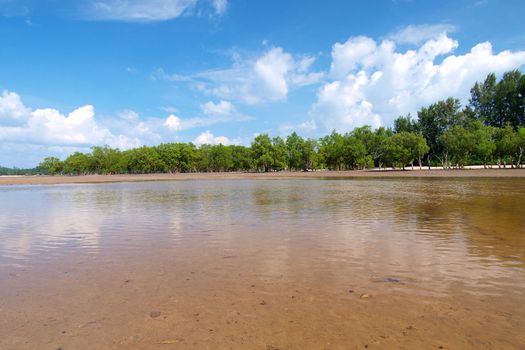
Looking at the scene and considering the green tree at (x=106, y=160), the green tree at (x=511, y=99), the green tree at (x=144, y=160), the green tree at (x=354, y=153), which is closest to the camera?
the green tree at (x=511, y=99)

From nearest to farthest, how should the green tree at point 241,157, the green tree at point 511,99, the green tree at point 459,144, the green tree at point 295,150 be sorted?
the green tree at point 459,144 → the green tree at point 511,99 → the green tree at point 295,150 → the green tree at point 241,157

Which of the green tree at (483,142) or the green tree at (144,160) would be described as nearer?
the green tree at (483,142)

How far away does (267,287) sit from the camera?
608cm

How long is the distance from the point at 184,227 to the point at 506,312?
33.7 ft

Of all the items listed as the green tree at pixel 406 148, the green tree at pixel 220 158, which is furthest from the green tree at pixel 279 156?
the green tree at pixel 406 148

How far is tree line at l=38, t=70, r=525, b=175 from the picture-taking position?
7862cm

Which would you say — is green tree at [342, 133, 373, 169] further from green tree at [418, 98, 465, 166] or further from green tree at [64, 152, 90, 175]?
green tree at [64, 152, 90, 175]

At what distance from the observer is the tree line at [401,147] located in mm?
78625

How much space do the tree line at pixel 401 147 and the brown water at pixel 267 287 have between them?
78.6 metres

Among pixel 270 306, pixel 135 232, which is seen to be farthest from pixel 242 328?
pixel 135 232

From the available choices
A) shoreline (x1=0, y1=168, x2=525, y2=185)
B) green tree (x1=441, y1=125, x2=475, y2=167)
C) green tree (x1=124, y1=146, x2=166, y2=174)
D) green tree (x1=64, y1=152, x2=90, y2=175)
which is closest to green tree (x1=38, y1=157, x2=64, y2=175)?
green tree (x1=64, y1=152, x2=90, y2=175)

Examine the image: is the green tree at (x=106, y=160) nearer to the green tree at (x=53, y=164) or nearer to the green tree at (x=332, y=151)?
the green tree at (x=53, y=164)

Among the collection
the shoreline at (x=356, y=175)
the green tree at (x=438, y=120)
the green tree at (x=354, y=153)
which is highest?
the green tree at (x=438, y=120)

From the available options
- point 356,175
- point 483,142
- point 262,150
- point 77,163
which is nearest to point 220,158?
point 262,150
